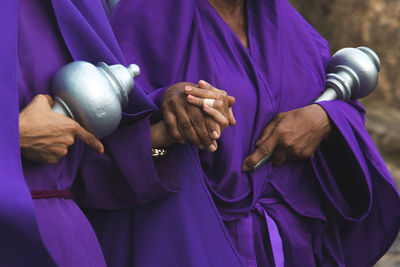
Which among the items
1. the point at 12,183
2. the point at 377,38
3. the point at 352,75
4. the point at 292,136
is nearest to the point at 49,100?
the point at 12,183

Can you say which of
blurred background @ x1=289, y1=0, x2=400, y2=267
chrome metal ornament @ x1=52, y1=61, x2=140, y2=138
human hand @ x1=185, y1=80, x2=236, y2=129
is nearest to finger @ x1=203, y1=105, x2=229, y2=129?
human hand @ x1=185, y1=80, x2=236, y2=129

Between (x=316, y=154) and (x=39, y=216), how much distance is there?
1.00 metres

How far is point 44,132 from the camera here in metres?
1.30

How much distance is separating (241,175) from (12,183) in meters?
0.76

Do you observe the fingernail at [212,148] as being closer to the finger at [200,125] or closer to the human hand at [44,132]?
the finger at [200,125]

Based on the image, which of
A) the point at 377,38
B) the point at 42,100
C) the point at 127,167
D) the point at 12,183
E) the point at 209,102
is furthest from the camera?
the point at 377,38

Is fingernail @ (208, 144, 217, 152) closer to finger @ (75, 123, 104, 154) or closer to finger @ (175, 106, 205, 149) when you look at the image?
finger @ (175, 106, 205, 149)

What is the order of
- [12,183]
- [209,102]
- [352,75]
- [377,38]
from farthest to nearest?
[377,38] < [352,75] < [209,102] < [12,183]

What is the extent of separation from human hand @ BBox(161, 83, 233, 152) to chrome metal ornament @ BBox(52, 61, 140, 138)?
0.62ft

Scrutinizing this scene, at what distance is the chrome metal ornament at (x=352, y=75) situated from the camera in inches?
74.0

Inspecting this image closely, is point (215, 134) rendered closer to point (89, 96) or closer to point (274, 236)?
point (89, 96)

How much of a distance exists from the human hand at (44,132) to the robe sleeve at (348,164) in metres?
0.89

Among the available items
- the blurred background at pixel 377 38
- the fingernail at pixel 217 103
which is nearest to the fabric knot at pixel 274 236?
the fingernail at pixel 217 103

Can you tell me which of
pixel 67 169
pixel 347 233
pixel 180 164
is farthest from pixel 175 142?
pixel 347 233
